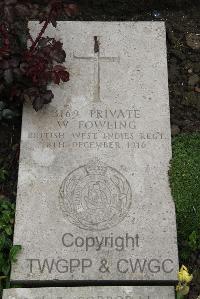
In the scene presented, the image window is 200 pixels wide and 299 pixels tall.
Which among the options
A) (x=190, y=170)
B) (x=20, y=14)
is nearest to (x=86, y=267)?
(x=190, y=170)

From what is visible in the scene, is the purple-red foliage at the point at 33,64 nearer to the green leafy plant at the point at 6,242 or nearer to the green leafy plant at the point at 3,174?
the green leafy plant at the point at 3,174

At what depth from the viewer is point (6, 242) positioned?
3588 mm

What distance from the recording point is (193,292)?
3572 mm

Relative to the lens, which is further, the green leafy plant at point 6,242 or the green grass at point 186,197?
the green grass at point 186,197

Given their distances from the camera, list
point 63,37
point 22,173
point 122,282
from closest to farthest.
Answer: point 122,282, point 22,173, point 63,37

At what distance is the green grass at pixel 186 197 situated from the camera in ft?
12.2

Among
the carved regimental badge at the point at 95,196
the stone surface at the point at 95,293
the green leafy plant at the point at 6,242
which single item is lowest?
the stone surface at the point at 95,293

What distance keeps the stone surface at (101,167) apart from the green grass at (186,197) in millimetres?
70

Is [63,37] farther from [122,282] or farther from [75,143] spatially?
[122,282]

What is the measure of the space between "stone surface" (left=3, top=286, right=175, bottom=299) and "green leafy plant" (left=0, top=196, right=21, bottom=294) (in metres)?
0.18

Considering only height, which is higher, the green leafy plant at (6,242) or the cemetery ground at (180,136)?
the cemetery ground at (180,136)

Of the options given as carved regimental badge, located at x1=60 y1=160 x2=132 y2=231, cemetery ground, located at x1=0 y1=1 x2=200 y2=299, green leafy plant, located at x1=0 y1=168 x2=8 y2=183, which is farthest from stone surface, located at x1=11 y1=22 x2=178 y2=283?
green leafy plant, located at x1=0 y1=168 x2=8 y2=183

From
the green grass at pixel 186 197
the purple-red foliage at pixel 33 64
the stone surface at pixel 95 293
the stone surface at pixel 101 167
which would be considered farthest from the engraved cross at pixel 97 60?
the stone surface at pixel 95 293

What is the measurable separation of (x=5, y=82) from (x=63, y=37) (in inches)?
27.7
